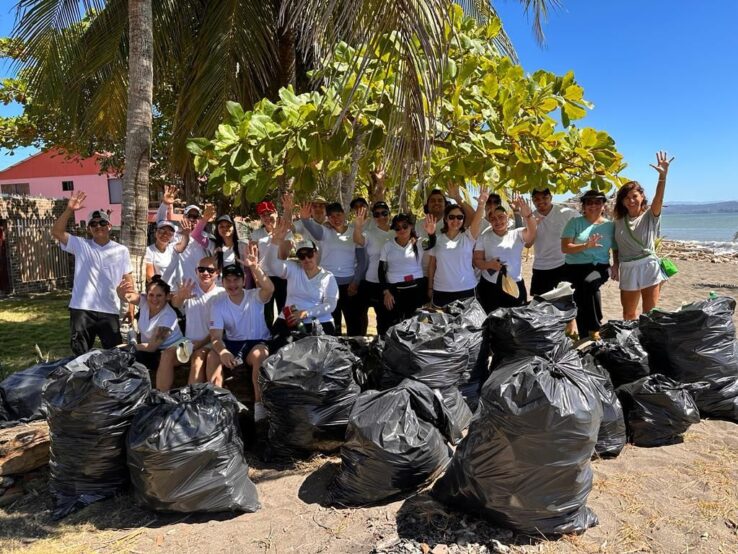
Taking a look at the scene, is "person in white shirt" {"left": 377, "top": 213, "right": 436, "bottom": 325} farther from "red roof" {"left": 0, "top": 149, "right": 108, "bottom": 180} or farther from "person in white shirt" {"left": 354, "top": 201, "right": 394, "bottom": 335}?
"red roof" {"left": 0, "top": 149, "right": 108, "bottom": 180}

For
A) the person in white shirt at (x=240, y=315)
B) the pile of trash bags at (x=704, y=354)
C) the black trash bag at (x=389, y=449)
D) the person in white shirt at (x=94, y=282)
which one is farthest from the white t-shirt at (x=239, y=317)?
the pile of trash bags at (x=704, y=354)

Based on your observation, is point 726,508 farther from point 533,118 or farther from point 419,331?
point 533,118

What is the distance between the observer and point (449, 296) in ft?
16.4

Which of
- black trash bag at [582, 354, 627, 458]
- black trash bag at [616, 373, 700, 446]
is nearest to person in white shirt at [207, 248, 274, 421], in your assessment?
black trash bag at [582, 354, 627, 458]

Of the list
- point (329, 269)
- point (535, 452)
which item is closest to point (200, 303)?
point (329, 269)

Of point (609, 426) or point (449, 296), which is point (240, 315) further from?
point (609, 426)

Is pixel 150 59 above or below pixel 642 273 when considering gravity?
above

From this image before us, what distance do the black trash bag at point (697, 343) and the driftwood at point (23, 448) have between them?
4.55 metres

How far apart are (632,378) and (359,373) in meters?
2.06

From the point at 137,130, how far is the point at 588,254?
16.5 ft

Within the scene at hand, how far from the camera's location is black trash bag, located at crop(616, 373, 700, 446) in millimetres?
3604

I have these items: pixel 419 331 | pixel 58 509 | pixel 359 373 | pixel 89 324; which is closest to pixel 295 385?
pixel 359 373

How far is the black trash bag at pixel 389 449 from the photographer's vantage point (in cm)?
301

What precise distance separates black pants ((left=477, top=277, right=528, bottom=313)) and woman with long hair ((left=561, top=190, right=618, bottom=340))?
0.51 metres
